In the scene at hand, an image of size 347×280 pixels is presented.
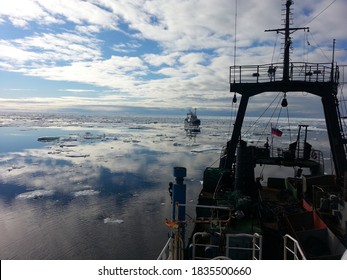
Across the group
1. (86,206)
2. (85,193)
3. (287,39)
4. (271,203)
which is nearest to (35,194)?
(85,193)

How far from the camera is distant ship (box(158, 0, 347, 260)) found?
8.88 meters

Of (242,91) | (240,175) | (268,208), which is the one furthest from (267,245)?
(242,91)

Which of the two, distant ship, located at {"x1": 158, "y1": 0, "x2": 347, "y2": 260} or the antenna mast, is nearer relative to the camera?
distant ship, located at {"x1": 158, "y1": 0, "x2": 347, "y2": 260}

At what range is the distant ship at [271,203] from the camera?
888 centimetres

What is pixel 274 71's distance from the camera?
1722 cm

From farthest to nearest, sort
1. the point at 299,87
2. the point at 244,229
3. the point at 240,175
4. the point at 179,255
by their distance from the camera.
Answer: the point at 299,87 → the point at 240,175 → the point at 244,229 → the point at 179,255

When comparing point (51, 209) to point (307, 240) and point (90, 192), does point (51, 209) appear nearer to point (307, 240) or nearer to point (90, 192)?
point (90, 192)

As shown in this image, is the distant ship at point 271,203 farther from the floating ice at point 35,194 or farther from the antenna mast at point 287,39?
the floating ice at point 35,194

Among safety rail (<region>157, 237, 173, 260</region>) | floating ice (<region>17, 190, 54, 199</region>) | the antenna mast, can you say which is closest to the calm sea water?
floating ice (<region>17, 190, 54, 199</region>)

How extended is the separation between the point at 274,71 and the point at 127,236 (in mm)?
12790

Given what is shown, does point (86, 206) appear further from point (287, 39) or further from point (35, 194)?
point (287, 39)

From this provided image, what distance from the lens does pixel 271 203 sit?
1460cm

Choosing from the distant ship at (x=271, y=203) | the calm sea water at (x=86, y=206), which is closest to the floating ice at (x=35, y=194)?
the calm sea water at (x=86, y=206)

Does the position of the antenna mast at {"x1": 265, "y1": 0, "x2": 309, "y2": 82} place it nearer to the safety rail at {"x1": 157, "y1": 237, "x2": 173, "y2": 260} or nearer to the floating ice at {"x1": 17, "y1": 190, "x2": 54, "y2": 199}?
the safety rail at {"x1": 157, "y1": 237, "x2": 173, "y2": 260}
